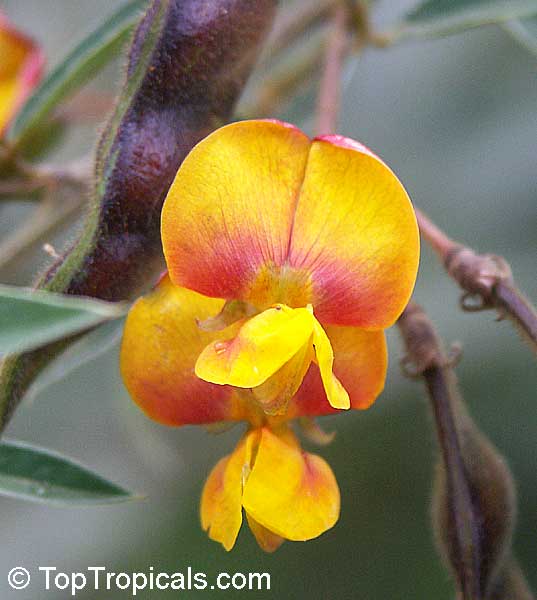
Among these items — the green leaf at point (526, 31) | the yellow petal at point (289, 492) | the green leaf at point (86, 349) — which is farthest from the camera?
the green leaf at point (526, 31)

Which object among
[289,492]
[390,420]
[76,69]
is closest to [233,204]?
[289,492]

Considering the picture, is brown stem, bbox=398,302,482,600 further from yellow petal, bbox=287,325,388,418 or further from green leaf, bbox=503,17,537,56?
green leaf, bbox=503,17,537,56

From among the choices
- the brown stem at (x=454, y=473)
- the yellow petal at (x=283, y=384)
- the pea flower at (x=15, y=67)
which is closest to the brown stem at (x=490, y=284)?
the brown stem at (x=454, y=473)

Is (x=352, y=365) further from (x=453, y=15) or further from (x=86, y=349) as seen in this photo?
(x=453, y=15)

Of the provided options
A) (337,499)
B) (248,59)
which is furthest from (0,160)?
(337,499)

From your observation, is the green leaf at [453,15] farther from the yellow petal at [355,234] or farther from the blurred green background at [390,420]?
the yellow petal at [355,234]
